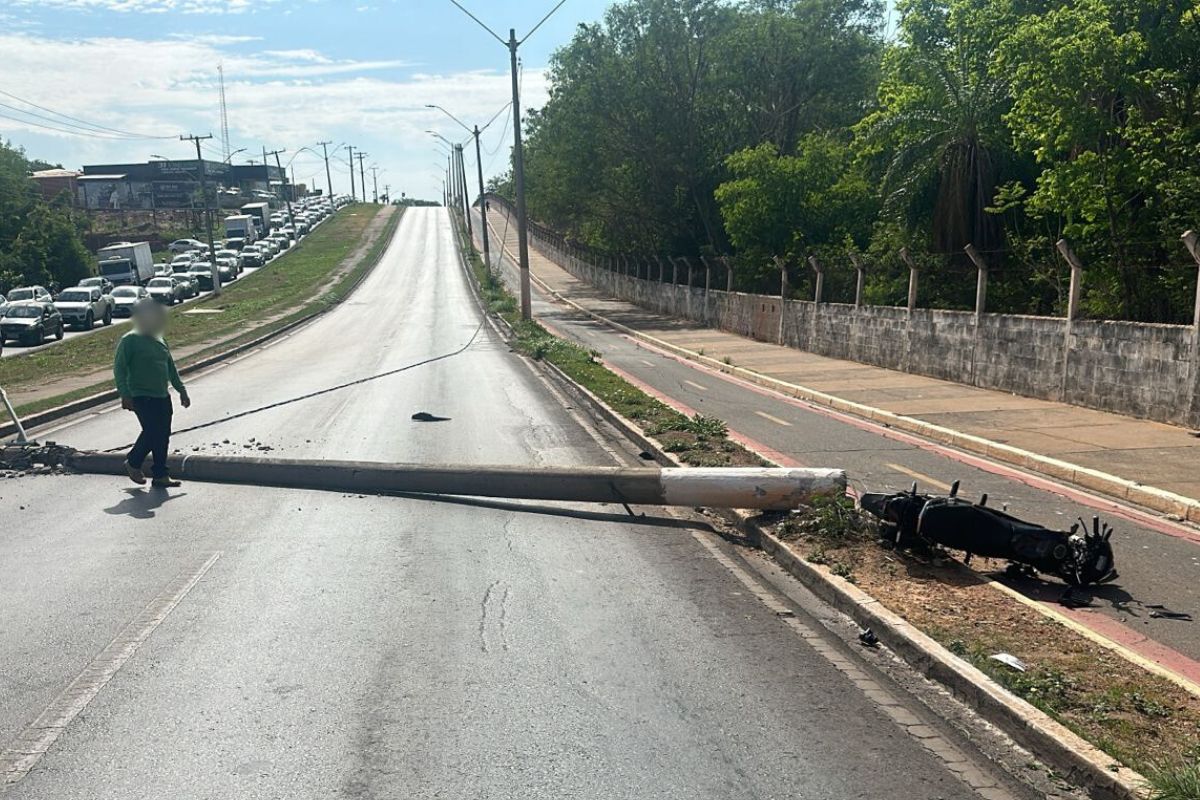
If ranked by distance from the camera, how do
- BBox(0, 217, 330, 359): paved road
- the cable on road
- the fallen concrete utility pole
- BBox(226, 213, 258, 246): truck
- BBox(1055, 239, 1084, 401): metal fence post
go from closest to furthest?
the fallen concrete utility pole < the cable on road < BBox(1055, 239, 1084, 401): metal fence post < BBox(0, 217, 330, 359): paved road < BBox(226, 213, 258, 246): truck

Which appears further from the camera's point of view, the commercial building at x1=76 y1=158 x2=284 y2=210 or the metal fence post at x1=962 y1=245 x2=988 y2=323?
the commercial building at x1=76 y1=158 x2=284 y2=210

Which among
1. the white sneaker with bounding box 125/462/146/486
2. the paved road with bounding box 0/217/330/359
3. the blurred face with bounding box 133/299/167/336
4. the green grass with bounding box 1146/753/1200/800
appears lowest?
the paved road with bounding box 0/217/330/359

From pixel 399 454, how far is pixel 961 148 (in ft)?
65.9

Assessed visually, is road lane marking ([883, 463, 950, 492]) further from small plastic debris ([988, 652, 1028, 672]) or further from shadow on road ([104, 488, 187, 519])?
shadow on road ([104, 488, 187, 519])

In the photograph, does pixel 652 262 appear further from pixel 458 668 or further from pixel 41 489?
pixel 458 668

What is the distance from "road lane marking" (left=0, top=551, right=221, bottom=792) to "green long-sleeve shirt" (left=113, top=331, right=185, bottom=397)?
153 inches

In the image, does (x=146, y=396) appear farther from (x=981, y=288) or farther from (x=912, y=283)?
(x=912, y=283)

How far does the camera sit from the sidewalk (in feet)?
38.2

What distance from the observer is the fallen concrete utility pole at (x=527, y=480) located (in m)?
9.10

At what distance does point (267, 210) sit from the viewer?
4385 inches

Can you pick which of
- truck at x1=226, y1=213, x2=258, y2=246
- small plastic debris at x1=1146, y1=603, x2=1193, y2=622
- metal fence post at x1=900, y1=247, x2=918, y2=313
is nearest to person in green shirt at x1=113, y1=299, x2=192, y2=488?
small plastic debris at x1=1146, y1=603, x2=1193, y2=622

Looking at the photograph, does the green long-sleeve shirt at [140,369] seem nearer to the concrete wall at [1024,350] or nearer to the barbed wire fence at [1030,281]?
the barbed wire fence at [1030,281]

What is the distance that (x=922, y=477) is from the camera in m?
11.7

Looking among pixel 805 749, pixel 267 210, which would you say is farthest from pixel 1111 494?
pixel 267 210
